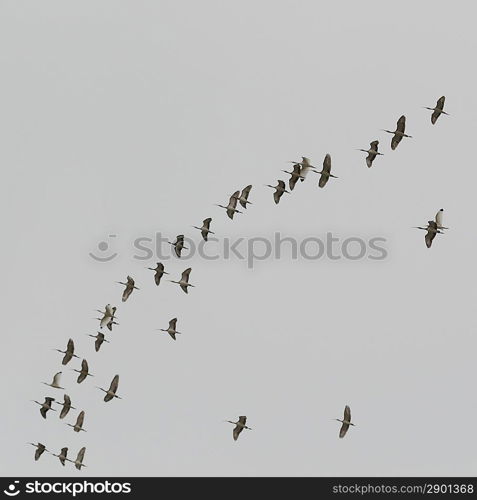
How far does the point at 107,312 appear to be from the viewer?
10650 centimetres

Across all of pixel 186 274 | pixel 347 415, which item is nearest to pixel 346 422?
pixel 347 415

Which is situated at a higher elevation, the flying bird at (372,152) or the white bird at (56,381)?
the flying bird at (372,152)

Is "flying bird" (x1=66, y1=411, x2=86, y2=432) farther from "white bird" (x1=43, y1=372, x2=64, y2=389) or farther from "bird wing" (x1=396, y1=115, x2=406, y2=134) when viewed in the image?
"bird wing" (x1=396, y1=115, x2=406, y2=134)

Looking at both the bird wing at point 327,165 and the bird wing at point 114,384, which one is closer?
the bird wing at point 327,165

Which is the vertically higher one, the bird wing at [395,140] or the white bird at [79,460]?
the bird wing at [395,140]

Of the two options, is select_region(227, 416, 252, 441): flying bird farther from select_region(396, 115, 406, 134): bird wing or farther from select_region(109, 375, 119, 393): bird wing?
select_region(396, 115, 406, 134): bird wing

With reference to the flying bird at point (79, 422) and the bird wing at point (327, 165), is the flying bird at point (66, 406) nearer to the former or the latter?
the flying bird at point (79, 422)

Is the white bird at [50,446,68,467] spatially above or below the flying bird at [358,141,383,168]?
below

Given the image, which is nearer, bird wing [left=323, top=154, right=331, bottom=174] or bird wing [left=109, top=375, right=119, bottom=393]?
bird wing [left=323, top=154, right=331, bottom=174]

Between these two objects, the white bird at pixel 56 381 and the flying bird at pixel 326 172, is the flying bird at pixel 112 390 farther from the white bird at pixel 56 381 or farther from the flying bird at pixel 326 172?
the flying bird at pixel 326 172

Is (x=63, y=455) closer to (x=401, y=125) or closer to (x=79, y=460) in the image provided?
(x=79, y=460)
